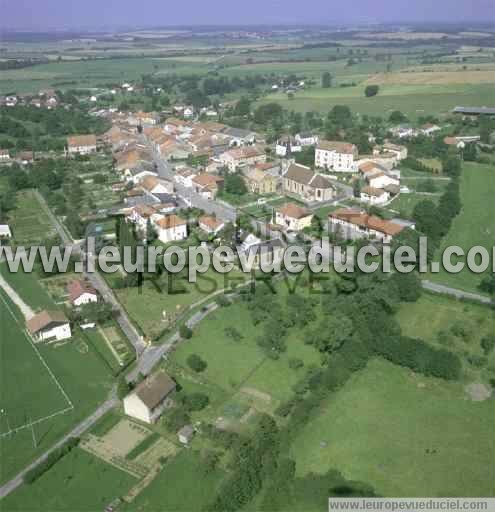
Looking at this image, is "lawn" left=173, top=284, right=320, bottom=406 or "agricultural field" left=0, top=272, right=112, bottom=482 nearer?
"agricultural field" left=0, top=272, right=112, bottom=482

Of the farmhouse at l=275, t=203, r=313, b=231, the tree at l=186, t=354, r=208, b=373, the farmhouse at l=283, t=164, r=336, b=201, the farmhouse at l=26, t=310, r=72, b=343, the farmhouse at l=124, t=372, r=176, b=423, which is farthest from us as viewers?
the farmhouse at l=283, t=164, r=336, b=201

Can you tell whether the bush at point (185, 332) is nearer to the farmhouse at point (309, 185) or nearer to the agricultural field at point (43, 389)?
the agricultural field at point (43, 389)

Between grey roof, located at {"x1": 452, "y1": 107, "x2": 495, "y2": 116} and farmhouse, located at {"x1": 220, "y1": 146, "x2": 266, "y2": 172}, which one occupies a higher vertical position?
grey roof, located at {"x1": 452, "y1": 107, "x2": 495, "y2": 116}

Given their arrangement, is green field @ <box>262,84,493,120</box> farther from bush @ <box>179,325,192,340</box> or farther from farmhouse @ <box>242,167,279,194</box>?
bush @ <box>179,325,192,340</box>

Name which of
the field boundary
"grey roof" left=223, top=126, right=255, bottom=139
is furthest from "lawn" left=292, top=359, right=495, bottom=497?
"grey roof" left=223, top=126, right=255, bottom=139

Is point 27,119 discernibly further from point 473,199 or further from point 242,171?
point 473,199

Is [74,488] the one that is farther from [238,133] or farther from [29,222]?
[238,133]
